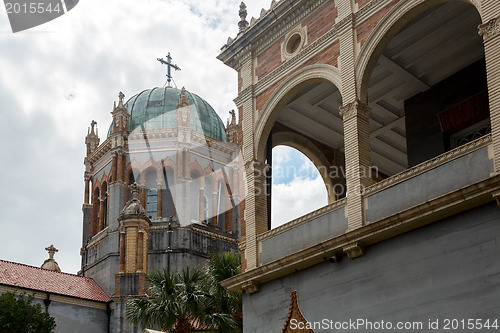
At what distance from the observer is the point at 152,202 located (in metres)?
51.2

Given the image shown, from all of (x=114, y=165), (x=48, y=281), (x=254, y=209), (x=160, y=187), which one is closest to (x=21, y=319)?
(x=254, y=209)

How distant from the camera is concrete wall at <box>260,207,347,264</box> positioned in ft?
53.3

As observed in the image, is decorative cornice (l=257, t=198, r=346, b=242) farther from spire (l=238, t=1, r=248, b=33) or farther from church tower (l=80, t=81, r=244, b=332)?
church tower (l=80, t=81, r=244, b=332)

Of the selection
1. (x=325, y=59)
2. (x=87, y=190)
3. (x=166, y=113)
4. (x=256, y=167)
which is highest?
(x=166, y=113)

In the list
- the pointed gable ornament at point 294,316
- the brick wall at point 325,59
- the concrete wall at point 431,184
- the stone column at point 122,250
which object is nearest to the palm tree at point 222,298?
the pointed gable ornament at point 294,316

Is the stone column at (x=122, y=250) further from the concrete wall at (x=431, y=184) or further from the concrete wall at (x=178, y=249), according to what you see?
the concrete wall at (x=431, y=184)

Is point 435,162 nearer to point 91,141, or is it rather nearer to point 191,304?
point 191,304

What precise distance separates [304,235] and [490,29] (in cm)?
591

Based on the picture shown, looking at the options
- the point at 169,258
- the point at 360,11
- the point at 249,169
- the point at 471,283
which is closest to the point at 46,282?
the point at 169,258

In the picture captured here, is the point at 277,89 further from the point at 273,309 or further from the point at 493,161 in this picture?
the point at 493,161

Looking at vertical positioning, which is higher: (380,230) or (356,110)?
(356,110)

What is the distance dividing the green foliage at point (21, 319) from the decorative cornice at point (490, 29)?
63.8 ft

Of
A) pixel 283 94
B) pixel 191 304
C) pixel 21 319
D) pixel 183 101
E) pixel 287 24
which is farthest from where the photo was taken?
pixel 183 101

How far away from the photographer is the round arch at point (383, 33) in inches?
619
